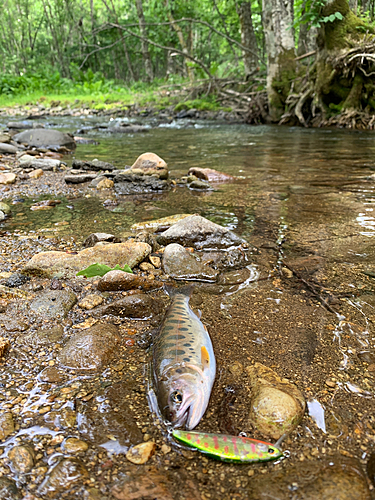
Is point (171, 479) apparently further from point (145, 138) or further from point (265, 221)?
point (145, 138)

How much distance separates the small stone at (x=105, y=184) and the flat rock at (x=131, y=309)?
135 inches

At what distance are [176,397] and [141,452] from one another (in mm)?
258

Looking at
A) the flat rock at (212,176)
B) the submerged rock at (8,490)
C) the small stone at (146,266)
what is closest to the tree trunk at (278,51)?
the flat rock at (212,176)

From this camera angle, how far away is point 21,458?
126cm

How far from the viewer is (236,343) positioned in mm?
1981

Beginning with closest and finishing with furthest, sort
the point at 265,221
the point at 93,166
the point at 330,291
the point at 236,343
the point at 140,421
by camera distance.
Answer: the point at 140,421 → the point at 236,343 → the point at 330,291 → the point at 265,221 → the point at 93,166

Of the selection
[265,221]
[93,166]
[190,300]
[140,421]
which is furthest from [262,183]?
[140,421]

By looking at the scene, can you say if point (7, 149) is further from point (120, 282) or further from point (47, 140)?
point (120, 282)

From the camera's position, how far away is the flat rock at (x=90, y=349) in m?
1.79

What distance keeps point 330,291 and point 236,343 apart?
2.80 ft

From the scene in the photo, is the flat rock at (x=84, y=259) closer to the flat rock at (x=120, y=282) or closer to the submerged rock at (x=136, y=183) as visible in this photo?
the flat rock at (x=120, y=282)

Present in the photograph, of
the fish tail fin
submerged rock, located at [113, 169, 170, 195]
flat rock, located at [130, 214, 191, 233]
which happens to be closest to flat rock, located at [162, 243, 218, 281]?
the fish tail fin

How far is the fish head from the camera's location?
4.72 feet

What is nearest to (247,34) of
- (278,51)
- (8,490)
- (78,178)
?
(278,51)
